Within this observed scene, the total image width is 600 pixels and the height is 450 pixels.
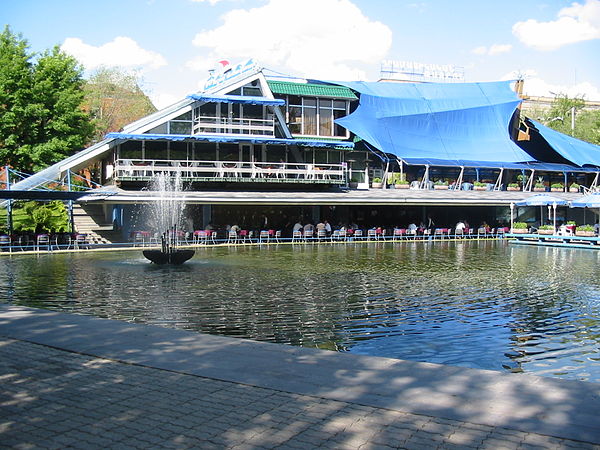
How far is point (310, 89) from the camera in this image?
41.8 meters

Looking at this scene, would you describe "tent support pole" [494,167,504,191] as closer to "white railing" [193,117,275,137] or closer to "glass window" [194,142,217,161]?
"white railing" [193,117,275,137]

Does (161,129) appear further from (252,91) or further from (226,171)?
(252,91)

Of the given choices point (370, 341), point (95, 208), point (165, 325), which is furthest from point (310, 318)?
point (95, 208)

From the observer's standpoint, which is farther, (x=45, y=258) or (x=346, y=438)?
(x=45, y=258)

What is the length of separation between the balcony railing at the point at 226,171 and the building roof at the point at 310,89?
5.77m

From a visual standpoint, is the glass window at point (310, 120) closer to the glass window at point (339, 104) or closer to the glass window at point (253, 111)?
the glass window at point (339, 104)

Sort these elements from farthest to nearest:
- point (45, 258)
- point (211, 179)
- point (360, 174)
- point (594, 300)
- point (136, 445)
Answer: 1. point (360, 174)
2. point (211, 179)
3. point (45, 258)
4. point (594, 300)
5. point (136, 445)

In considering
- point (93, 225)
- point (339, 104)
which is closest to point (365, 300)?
point (93, 225)

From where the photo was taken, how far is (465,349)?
10.0 metres

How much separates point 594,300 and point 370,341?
7467 mm

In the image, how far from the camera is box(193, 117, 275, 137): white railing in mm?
35688

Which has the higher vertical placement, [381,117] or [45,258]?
[381,117]

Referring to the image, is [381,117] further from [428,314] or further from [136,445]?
[136,445]

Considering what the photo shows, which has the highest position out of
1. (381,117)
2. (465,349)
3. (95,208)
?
(381,117)
